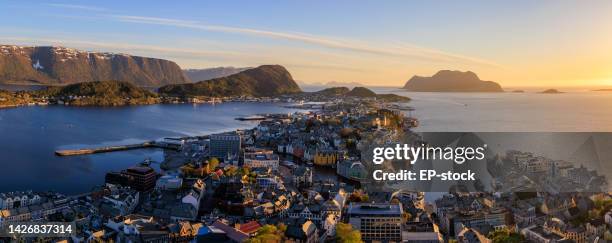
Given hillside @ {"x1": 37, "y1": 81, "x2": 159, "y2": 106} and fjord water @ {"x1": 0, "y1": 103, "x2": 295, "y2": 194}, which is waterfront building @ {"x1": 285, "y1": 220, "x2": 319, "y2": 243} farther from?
hillside @ {"x1": 37, "y1": 81, "x2": 159, "y2": 106}

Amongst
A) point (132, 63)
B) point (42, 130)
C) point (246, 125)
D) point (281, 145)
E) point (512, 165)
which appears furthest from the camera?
point (132, 63)

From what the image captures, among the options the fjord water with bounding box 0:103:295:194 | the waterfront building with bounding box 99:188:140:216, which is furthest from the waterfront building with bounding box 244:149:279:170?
the waterfront building with bounding box 99:188:140:216

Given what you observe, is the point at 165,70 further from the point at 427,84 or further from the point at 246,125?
the point at 246,125

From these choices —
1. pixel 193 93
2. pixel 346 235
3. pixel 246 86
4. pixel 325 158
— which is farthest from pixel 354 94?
pixel 346 235

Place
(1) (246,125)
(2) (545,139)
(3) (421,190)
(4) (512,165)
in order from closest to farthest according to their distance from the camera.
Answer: (3) (421,190) → (4) (512,165) → (2) (545,139) → (1) (246,125)

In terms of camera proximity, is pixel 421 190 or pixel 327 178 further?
pixel 327 178

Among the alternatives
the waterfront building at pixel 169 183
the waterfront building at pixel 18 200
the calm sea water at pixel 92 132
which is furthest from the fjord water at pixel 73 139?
the waterfront building at pixel 169 183

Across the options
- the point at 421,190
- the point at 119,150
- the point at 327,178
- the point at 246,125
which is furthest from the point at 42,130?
the point at 421,190

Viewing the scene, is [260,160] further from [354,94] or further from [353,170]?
[354,94]
